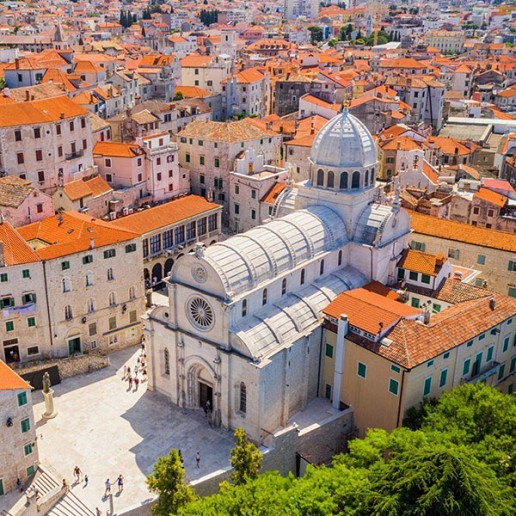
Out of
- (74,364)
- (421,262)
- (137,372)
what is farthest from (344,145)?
(74,364)

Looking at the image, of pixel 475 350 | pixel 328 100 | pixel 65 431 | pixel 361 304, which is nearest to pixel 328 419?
pixel 361 304

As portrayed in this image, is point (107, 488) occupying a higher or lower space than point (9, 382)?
lower

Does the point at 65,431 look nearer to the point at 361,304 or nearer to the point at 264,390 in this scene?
the point at 264,390

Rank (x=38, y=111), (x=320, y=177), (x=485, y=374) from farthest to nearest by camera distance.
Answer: (x=38, y=111), (x=320, y=177), (x=485, y=374)

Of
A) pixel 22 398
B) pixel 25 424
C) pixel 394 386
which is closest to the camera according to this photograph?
pixel 22 398

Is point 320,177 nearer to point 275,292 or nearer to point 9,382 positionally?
point 275,292

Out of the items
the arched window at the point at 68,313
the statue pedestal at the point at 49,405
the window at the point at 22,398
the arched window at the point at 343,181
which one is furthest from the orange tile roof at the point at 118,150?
the window at the point at 22,398
